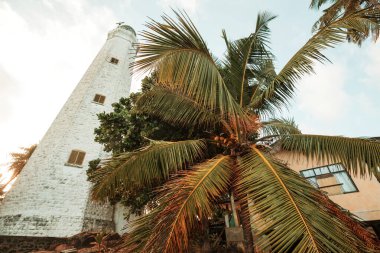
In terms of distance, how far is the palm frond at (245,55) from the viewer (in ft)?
17.2

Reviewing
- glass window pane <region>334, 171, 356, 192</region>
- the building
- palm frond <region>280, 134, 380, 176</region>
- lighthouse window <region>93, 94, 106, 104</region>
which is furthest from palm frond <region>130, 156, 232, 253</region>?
lighthouse window <region>93, 94, 106, 104</region>

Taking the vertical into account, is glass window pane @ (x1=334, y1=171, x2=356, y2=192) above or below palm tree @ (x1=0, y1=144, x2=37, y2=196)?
below

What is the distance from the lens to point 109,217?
443 inches

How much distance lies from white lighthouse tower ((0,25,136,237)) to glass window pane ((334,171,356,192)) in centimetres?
1056

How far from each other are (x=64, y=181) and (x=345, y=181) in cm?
1243

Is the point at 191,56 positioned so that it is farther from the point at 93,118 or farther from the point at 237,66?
the point at 93,118

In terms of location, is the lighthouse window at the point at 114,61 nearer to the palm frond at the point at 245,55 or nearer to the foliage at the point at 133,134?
the foliage at the point at 133,134

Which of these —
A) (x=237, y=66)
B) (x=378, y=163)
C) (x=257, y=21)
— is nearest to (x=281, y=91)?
(x=237, y=66)

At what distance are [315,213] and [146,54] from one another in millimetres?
3099

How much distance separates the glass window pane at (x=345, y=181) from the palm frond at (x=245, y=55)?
22.1 feet

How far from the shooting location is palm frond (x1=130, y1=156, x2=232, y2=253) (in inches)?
95.3

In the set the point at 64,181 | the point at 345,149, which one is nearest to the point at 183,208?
the point at 345,149

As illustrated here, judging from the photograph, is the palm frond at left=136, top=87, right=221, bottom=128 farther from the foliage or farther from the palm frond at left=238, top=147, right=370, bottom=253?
the palm frond at left=238, top=147, right=370, bottom=253

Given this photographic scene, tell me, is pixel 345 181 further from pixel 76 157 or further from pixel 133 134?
pixel 76 157
